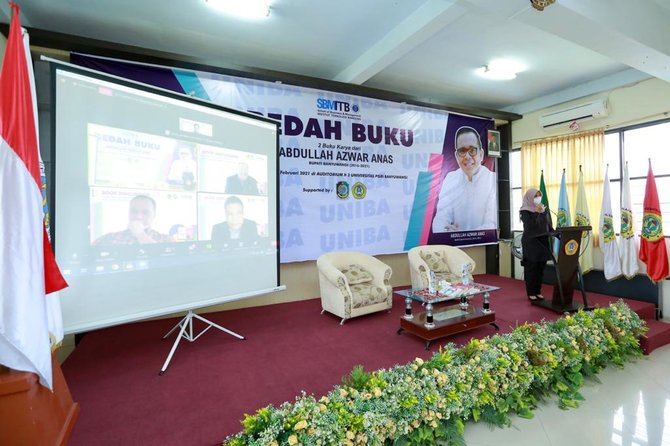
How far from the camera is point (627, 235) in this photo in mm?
4363

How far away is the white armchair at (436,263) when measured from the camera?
4254 mm

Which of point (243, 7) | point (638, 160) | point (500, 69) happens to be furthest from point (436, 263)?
point (243, 7)

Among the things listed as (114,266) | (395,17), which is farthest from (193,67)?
(114,266)

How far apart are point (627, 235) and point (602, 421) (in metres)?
A: 3.22

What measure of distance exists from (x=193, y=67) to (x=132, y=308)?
2685 mm

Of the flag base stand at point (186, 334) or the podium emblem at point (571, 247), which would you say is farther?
the podium emblem at point (571, 247)

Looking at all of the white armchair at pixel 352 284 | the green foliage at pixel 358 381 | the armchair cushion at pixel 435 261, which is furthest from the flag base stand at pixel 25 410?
the armchair cushion at pixel 435 261

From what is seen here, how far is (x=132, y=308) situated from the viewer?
7.30 ft

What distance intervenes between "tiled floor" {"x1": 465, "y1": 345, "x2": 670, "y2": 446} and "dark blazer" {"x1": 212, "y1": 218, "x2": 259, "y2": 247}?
85.5 inches

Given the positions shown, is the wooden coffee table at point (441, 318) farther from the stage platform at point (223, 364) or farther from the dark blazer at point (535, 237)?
the dark blazer at point (535, 237)

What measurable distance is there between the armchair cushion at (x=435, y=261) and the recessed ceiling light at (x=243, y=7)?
3.41 meters

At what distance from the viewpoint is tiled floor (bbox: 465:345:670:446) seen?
2037 millimetres

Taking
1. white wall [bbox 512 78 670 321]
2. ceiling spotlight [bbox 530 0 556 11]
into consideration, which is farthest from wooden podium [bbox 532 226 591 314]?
ceiling spotlight [bbox 530 0 556 11]

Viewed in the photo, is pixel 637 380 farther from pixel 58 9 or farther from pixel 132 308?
pixel 58 9
